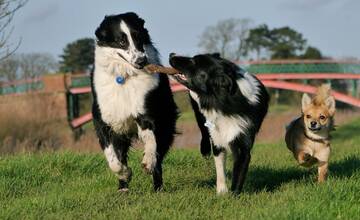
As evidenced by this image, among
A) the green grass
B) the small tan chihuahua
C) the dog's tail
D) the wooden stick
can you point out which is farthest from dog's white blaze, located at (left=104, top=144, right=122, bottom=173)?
the dog's tail

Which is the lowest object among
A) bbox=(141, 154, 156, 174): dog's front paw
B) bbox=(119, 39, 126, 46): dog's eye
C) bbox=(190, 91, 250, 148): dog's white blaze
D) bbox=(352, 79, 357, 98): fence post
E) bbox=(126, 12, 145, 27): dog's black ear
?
bbox=(352, 79, 357, 98): fence post

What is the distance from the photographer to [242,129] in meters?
6.74

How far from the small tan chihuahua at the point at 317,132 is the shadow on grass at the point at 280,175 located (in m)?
0.25

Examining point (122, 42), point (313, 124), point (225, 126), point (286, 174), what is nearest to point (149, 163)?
point (225, 126)

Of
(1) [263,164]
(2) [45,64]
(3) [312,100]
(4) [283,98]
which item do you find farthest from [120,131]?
(4) [283,98]

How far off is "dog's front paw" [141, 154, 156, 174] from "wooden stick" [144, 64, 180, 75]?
0.94m

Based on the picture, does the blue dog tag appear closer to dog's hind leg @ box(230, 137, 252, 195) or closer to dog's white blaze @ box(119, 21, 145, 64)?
dog's white blaze @ box(119, 21, 145, 64)

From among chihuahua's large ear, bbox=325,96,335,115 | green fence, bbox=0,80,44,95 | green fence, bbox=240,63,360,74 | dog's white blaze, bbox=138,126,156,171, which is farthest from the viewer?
green fence, bbox=240,63,360,74

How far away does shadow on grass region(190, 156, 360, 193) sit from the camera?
24.7ft

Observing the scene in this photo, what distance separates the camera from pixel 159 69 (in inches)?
268

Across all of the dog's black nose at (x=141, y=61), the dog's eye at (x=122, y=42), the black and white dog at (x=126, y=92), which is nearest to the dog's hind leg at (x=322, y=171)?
the black and white dog at (x=126, y=92)

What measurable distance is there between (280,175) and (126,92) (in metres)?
2.98

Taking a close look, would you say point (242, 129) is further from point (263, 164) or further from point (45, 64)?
point (45, 64)

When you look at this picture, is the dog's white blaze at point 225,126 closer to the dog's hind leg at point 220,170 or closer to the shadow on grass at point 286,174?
the dog's hind leg at point 220,170
